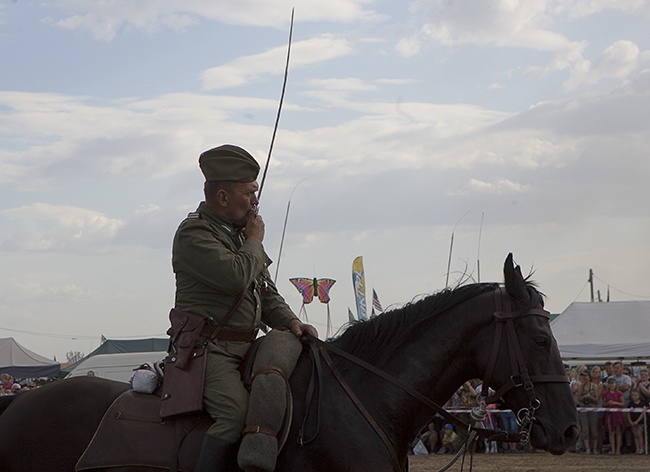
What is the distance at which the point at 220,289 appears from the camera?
552cm

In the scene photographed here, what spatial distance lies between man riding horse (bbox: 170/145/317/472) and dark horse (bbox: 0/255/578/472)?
35cm

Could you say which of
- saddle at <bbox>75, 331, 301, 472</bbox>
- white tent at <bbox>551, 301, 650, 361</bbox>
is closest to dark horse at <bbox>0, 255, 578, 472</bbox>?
saddle at <bbox>75, 331, 301, 472</bbox>

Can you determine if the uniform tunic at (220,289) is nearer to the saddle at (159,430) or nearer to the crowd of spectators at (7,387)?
the saddle at (159,430)

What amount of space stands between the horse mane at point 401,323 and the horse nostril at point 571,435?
35.8 inches

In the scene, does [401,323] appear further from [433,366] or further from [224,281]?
[224,281]

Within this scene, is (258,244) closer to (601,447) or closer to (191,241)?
(191,241)

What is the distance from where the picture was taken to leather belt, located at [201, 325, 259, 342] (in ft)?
18.3

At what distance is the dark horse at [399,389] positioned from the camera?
17.5 ft

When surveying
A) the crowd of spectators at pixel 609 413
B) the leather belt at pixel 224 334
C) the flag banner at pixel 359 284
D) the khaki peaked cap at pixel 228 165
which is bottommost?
the crowd of spectators at pixel 609 413

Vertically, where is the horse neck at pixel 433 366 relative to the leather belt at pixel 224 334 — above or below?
below

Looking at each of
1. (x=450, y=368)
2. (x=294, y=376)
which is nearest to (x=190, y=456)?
(x=294, y=376)

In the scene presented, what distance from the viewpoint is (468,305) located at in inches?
222

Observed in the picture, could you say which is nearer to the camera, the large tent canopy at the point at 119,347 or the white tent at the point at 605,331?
the white tent at the point at 605,331

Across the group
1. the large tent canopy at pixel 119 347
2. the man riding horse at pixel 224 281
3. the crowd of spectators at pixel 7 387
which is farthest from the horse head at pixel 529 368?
the large tent canopy at pixel 119 347
